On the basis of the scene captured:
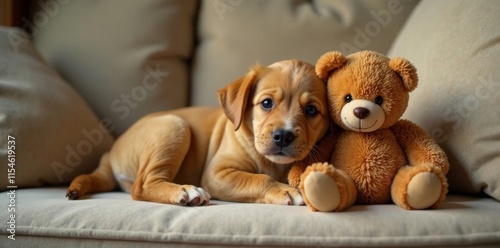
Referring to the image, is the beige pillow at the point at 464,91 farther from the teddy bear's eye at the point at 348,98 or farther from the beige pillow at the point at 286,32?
the beige pillow at the point at 286,32

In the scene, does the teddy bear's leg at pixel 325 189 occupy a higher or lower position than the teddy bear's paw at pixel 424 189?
lower

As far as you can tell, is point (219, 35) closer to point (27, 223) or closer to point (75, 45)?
point (75, 45)

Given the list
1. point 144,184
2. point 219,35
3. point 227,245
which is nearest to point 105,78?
point 219,35

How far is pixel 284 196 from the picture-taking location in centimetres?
137

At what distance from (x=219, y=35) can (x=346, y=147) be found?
1.07m

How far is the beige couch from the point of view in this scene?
1147 millimetres

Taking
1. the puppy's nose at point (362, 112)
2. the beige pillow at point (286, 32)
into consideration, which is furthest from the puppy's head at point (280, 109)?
the beige pillow at point (286, 32)

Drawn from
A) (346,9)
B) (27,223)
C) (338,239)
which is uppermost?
(346,9)

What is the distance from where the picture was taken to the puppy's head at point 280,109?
1409 mm

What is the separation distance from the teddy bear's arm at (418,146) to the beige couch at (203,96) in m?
0.11

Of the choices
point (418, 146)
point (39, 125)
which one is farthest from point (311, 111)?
point (39, 125)

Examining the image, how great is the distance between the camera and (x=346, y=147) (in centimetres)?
139

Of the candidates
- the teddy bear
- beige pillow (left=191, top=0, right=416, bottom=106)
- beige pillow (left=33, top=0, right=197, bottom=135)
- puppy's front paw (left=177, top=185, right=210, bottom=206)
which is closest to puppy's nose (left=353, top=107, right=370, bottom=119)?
the teddy bear

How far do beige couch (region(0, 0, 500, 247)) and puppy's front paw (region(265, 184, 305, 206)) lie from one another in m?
0.10
